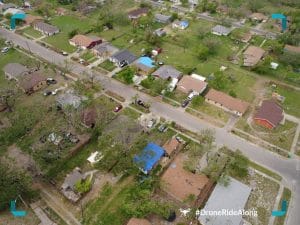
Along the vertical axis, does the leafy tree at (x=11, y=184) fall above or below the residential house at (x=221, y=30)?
above

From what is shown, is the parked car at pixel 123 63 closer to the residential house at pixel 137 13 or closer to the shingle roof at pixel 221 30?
the residential house at pixel 137 13

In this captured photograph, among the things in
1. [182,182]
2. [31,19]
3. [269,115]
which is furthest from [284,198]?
[31,19]

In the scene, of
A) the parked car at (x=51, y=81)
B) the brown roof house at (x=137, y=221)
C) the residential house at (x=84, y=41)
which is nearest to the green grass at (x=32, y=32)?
the residential house at (x=84, y=41)

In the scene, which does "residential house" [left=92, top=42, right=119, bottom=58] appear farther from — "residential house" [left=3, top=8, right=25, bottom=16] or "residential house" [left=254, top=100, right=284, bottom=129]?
"residential house" [left=254, top=100, right=284, bottom=129]

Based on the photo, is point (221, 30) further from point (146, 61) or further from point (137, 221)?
point (137, 221)

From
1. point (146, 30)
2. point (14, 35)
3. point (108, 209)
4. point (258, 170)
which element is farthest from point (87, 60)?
point (258, 170)

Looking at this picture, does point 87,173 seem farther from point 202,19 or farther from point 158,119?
point 202,19
